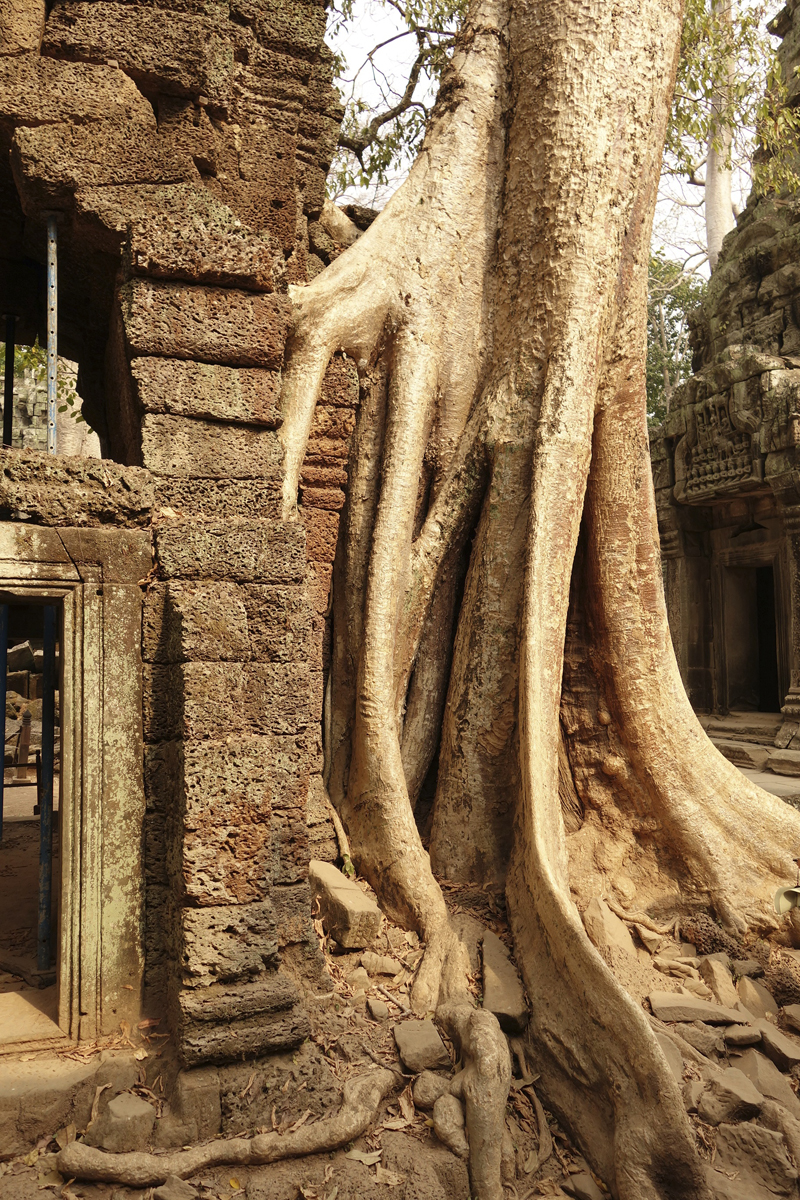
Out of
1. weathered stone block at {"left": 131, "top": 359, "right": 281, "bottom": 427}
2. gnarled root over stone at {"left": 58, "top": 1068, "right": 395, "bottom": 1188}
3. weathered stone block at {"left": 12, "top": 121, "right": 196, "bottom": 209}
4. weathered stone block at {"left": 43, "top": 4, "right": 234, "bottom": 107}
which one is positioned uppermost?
A: weathered stone block at {"left": 43, "top": 4, "right": 234, "bottom": 107}

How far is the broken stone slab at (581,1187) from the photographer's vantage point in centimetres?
218

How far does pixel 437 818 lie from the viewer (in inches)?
137

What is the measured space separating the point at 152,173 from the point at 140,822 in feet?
6.73

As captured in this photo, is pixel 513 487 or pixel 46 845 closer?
pixel 46 845

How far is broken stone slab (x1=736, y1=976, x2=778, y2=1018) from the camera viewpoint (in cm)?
302

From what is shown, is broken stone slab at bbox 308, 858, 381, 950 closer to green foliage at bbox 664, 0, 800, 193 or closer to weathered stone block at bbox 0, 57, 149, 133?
weathered stone block at bbox 0, 57, 149, 133

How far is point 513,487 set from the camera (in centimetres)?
356

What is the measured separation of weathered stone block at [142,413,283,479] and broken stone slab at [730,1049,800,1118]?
2.46 metres

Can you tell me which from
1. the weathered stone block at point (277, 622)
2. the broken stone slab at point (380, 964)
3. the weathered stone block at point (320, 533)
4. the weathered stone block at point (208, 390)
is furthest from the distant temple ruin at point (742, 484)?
the weathered stone block at point (208, 390)

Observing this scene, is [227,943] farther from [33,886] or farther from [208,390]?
[33,886]

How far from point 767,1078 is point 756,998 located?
40 centimetres

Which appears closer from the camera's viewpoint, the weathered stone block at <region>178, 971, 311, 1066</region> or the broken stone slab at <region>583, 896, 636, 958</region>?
the weathered stone block at <region>178, 971, 311, 1066</region>

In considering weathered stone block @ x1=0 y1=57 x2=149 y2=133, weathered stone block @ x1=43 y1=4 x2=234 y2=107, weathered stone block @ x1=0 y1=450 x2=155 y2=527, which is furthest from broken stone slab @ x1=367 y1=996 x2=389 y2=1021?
weathered stone block @ x1=43 y1=4 x2=234 y2=107

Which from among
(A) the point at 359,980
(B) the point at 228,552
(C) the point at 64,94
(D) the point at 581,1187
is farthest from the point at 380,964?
(C) the point at 64,94
